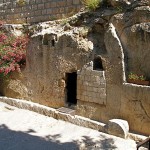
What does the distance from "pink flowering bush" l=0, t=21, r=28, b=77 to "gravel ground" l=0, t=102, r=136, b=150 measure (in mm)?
1809

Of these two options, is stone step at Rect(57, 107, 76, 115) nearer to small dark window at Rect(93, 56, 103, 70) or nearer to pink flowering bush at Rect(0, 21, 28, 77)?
small dark window at Rect(93, 56, 103, 70)

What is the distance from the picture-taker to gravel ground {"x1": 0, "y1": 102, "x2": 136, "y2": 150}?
6777 mm

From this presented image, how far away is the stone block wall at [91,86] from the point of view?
7.95 m

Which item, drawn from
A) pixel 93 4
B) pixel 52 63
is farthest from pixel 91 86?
pixel 93 4

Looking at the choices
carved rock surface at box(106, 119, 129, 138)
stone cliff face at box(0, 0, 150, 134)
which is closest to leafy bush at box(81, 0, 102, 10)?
stone cliff face at box(0, 0, 150, 134)

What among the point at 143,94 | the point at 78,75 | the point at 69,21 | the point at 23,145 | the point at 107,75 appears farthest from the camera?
the point at 69,21

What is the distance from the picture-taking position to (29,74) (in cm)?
976

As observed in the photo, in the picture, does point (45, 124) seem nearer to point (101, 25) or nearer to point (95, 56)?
point (95, 56)

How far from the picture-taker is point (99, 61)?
8211 millimetres

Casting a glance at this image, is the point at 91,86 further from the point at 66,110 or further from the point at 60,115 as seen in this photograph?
the point at 60,115

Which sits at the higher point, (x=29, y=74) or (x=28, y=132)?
→ (x=29, y=74)

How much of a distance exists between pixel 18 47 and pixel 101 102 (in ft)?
12.7

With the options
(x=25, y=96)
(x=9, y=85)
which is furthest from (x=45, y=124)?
(x=9, y=85)

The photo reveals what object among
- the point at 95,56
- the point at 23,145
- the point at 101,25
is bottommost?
the point at 23,145
